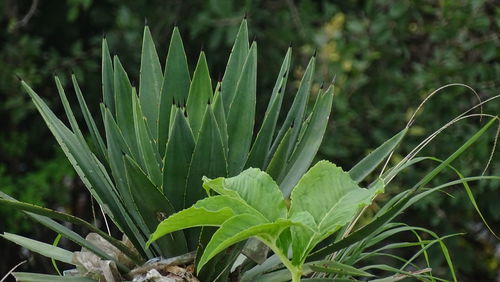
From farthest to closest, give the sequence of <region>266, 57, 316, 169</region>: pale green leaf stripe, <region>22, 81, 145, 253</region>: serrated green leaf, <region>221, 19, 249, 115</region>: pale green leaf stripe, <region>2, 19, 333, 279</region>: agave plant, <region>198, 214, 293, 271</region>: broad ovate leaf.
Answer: <region>221, 19, 249, 115</region>: pale green leaf stripe → <region>266, 57, 316, 169</region>: pale green leaf stripe → <region>22, 81, 145, 253</region>: serrated green leaf → <region>2, 19, 333, 279</region>: agave plant → <region>198, 214, 293, 271</region>: broad ovate leaf

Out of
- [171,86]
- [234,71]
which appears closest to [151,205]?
[171,86]

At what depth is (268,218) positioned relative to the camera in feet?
5.19

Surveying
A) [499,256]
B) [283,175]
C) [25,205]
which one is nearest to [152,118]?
[283,175]

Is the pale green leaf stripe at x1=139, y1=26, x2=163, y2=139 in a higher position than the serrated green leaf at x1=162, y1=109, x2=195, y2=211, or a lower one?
higher

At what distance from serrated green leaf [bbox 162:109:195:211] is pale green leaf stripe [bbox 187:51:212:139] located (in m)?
0.18

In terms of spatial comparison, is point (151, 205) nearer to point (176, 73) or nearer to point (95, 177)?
point (95, 177)

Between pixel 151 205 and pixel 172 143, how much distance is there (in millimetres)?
134

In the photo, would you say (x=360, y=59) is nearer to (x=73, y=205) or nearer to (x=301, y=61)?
(x=301, y=61)

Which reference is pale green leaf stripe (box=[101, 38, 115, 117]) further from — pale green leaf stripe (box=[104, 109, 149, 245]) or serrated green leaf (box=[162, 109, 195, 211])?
serrated green leaf (box=[162, 109, 195, 211])

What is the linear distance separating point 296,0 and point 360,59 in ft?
2.16

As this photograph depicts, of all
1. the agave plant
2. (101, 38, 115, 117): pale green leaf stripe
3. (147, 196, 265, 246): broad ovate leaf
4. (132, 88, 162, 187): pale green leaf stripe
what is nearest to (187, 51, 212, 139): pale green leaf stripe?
the agave plant

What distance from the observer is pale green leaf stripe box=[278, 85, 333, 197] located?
210cm

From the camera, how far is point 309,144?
212 centimetres

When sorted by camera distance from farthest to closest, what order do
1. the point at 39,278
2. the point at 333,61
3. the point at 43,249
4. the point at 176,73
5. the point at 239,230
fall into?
the point at 333,61, the point at 176,73, the point at 43,249, the point at 39,278, the point at 239,230
